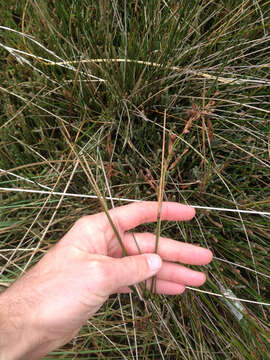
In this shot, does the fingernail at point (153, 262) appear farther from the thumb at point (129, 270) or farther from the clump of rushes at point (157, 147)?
the clump of rushes at point (157, 147)

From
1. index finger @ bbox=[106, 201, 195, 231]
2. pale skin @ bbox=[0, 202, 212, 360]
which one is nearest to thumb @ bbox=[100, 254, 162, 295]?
pale skin @ bbox=[0, 202, 212, 360]

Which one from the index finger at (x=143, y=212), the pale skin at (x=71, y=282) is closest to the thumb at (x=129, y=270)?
the pale skin at (x=71, y=282)

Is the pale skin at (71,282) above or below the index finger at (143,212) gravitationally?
below

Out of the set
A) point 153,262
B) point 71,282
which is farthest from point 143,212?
point 71,282

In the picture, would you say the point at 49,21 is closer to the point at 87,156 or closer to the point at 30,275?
the point at 87,156

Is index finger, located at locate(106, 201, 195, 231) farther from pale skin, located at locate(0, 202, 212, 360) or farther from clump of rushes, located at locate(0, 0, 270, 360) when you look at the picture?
clump of rushes, located at locate(0, 0, 270, 360)

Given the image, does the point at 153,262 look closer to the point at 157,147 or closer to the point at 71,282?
the point at 71,282

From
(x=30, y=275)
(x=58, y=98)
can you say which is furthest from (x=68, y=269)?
(x=58, y=98)

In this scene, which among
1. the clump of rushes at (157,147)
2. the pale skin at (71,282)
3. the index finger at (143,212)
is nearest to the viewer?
the pale skin at (71,282)
